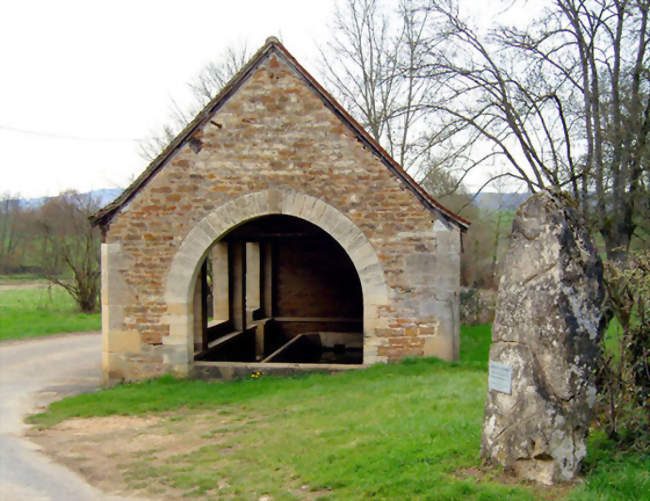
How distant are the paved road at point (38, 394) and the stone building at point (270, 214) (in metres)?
1.45

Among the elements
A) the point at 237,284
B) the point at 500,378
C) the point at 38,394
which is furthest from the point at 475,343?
the point at 500,378

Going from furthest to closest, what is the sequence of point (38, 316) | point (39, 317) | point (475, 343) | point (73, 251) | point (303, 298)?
point (73, 251)
point (38, 316)
point (39, 317)
point (303, 298)
point (475, 343)

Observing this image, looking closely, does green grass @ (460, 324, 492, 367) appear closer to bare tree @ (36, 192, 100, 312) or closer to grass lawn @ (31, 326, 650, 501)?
grass lawn @ (31, 326, 650, 501)

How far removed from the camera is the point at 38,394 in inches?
428

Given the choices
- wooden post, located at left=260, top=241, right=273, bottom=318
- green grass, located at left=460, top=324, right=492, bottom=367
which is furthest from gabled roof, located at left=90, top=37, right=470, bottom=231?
wooden post, located at left=260, top=241, right=273, bottom=318

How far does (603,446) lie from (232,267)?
10.4m

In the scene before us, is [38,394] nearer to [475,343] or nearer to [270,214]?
[270,214]

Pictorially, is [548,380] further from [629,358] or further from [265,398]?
[265,398]

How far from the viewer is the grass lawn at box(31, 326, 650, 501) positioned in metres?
4.88

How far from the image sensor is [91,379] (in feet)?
39.6

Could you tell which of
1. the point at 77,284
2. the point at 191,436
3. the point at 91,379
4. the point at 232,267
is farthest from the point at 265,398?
the point at 77,284

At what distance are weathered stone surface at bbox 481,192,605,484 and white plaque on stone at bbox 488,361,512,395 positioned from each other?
0.11 ft

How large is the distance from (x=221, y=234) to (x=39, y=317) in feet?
45.6

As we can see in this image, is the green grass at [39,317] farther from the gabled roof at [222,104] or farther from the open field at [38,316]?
the gabled roof at [222,104]
